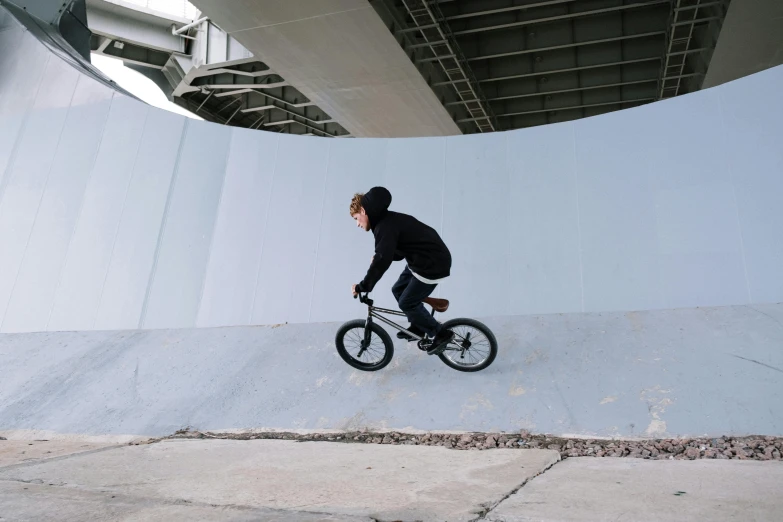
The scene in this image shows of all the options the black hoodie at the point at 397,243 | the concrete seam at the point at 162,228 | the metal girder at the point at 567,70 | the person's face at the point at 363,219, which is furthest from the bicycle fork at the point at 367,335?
the metal girder at the point at 567,70

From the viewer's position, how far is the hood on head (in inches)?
210

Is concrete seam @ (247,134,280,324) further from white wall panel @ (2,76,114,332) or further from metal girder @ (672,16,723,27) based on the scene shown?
metal girder @ (672,16,723,27)

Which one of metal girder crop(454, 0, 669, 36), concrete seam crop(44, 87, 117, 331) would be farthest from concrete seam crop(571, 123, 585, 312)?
metal girder crop(454, 0, 669, 36)

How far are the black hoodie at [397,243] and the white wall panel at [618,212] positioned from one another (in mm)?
2381

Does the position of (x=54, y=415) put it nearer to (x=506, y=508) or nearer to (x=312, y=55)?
(x=506, y=508)

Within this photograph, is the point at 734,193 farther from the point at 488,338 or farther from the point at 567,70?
the point at 567,70

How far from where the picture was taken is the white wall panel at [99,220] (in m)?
8.78

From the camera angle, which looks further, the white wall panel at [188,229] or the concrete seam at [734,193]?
the white wall panel at [188,229]

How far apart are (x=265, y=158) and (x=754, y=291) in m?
6.71

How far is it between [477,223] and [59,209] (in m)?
6.95

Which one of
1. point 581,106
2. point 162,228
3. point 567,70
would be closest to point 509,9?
point 567,70

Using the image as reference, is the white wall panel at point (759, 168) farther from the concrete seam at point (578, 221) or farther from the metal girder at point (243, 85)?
the metal girder at point (243, 85)

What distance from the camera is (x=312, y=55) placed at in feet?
49.8

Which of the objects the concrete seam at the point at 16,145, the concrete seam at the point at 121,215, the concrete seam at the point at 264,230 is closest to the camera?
the concrete seam at the point at 264,230
